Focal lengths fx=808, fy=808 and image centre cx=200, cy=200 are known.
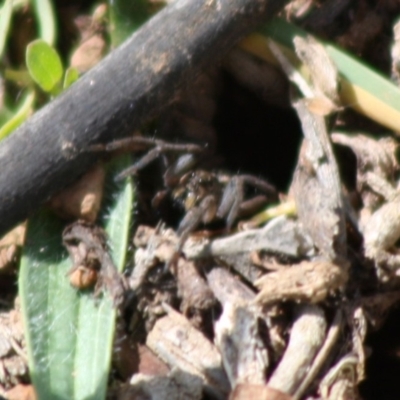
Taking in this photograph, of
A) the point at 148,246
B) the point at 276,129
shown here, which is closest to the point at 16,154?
the point at 148,246

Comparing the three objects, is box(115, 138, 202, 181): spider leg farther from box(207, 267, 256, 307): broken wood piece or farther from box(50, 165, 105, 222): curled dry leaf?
box(207, 267, 256, 307): broken wood piece

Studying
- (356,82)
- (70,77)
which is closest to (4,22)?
(70,77)

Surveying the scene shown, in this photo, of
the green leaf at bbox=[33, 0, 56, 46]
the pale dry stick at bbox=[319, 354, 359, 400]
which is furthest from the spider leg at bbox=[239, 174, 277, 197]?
the green leaf at bbox=[33, 0, 56, 46]

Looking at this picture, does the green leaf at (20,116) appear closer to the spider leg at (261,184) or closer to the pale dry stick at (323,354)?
the spider leg at (261,184)

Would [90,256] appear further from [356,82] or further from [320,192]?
[356,82]

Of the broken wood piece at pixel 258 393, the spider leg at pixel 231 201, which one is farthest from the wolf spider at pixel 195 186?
the broken wood piece at pixel 258 393
